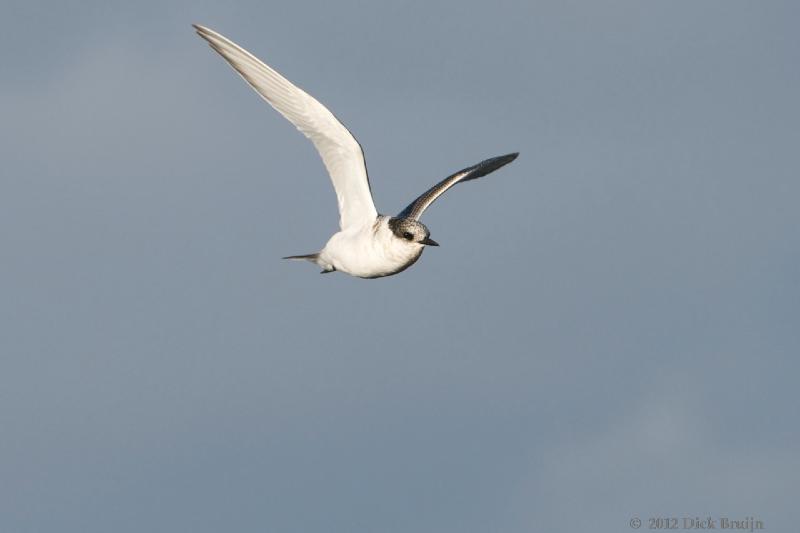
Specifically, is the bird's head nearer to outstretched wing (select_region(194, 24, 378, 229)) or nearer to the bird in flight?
the bird in flight

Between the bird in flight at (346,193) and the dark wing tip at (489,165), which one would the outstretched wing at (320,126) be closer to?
the bird in flight at (346,193)

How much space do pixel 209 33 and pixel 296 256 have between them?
5.61 meters

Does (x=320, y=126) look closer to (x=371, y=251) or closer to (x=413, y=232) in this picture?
(x=371, y=251)

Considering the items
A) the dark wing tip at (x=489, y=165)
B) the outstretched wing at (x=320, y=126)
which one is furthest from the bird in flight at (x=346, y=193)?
the dark wing tip at (x=489, y=165)

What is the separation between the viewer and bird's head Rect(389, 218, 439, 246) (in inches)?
1224

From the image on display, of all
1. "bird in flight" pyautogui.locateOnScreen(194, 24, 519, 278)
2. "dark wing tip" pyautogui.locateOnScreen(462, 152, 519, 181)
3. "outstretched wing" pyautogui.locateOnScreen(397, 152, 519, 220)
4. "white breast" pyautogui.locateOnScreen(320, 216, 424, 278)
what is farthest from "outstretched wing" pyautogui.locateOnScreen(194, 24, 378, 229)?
"dark wing tip" pyautogui.locateOnScreen(462, 152, 519, 181)

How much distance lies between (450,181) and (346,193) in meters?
2.22

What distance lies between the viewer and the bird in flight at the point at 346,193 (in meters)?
31.6

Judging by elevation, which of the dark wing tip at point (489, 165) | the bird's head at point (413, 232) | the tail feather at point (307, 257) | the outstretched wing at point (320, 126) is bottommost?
the bird's head at point (413, 232)

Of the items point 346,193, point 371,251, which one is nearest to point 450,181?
point 346,193

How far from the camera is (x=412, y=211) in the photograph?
32406mm

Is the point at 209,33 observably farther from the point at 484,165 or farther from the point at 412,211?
→ the point at 484,165

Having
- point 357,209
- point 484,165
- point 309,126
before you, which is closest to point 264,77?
point 309,126

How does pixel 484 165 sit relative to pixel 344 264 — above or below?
above
